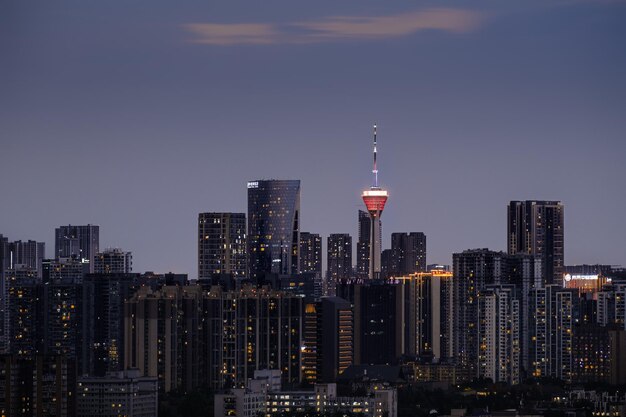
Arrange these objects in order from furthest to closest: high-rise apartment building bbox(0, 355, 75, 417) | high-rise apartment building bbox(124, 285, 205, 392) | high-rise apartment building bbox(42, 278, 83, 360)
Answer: high-rise apartment building bbox(42, 278, 83, 360)
high-rise apartment building bbox(124, 285, 205, 392)
high-rise apartment building bbox(0, 355, 75, 417)

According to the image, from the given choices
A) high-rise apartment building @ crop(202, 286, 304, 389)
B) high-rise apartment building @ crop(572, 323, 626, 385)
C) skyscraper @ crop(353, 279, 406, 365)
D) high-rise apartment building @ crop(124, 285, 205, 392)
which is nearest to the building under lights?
high-rise apartment building @ crop(572, 323, 626, 385)

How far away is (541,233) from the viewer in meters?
36.5

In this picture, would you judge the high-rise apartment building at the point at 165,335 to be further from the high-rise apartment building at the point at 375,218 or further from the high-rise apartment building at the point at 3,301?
the high-rise apartment building at the point at 375,218

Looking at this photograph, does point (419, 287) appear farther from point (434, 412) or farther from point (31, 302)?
point (434, 412)

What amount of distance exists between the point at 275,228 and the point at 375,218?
15.2 ft

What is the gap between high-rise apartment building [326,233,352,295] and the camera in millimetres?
36906

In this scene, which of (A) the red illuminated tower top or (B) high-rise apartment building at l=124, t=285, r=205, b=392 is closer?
(B) high-rise apartment building at l=124, t=285, r=205, b=392

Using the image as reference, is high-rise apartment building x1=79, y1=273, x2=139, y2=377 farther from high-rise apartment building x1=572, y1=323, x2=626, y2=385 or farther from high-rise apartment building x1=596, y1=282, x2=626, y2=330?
high-rise apartment building x1=596, y1=282, x2=626, y2=330

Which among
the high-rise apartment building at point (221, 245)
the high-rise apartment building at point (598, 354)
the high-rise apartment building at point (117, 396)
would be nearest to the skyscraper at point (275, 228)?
the high-rise apartment building at point (221, 245)

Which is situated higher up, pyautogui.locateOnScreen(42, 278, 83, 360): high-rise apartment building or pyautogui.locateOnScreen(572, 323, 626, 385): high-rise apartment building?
pyautogui.locateOnScreen(42, 278, 83, 360): high-rise apartment building

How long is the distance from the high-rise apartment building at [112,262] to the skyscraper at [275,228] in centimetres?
306

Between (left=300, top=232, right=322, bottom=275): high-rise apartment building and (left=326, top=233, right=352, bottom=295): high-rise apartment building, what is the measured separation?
0.23 metres

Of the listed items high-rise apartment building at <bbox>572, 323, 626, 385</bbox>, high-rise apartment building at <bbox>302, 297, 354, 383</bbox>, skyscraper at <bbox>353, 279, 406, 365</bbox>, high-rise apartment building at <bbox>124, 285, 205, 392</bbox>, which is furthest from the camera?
skyscraper at <bbox>353, 279, 406, 365</bbox>

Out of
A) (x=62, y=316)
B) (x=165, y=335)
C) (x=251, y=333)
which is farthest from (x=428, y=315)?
(x=165, y=335)
